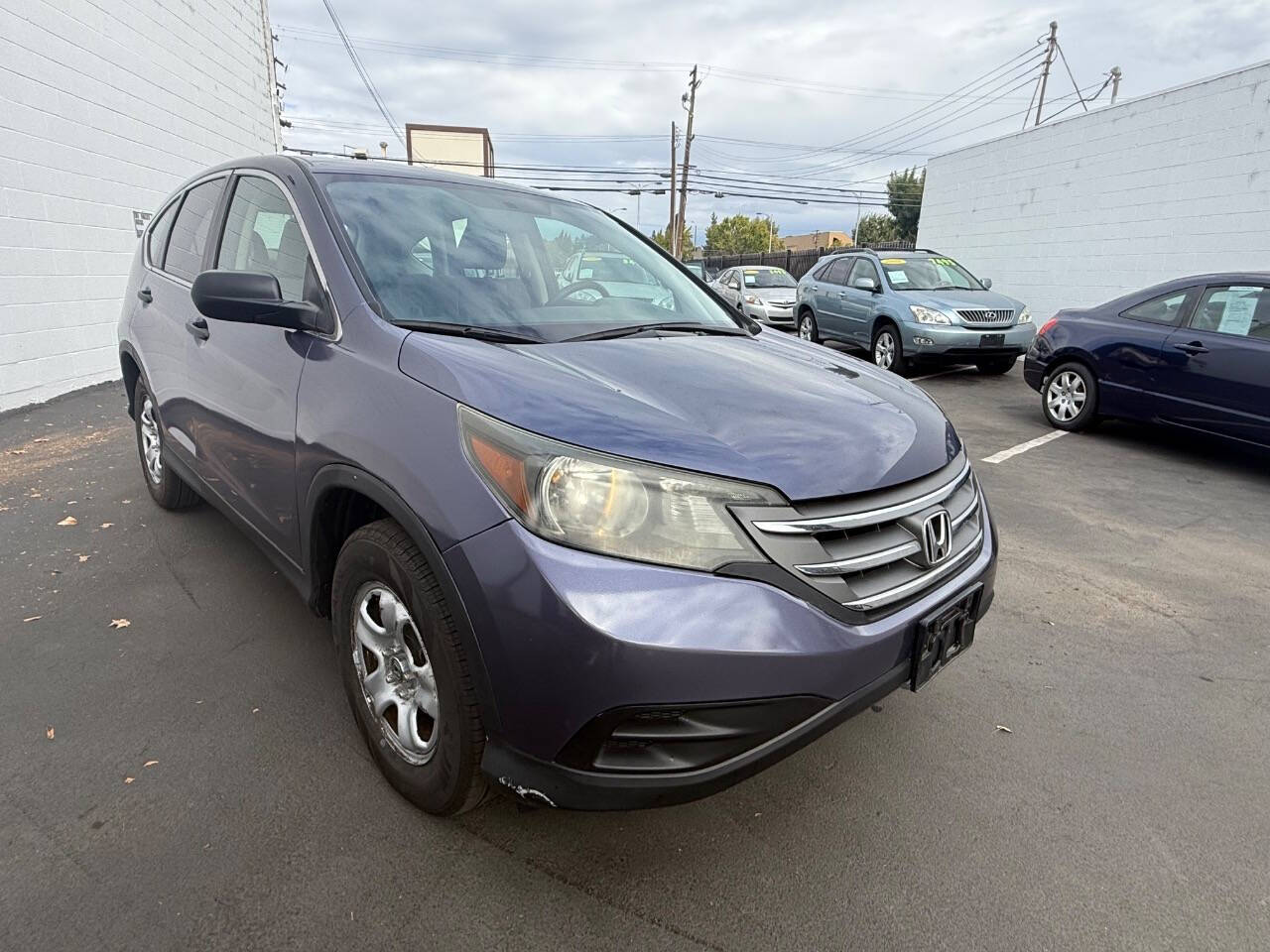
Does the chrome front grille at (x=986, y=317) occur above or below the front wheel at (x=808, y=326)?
above

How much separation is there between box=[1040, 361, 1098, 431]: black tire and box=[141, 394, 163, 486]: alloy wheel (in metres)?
7.21

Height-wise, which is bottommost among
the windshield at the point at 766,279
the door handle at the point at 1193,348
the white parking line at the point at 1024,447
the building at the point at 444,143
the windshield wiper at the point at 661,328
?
the white parking line at the point at 1024,447

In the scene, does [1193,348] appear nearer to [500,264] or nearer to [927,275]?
[927,275]

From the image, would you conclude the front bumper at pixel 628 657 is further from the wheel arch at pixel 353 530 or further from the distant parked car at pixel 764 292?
the distant parked car at pixel 764 292

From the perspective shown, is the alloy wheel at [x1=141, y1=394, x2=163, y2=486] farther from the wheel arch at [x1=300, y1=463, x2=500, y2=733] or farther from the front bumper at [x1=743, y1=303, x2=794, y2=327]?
the front bumper at [x1=743, y1=303, x2=794, y2=327]

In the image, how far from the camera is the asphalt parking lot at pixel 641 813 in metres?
1.73

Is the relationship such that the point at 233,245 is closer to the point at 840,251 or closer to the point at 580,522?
the point at 580,522

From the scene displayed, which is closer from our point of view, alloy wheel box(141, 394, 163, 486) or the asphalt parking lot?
the asphalt parking lot

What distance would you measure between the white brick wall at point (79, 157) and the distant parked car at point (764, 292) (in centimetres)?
896

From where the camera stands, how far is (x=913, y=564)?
184cm

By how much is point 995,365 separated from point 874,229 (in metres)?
61.9

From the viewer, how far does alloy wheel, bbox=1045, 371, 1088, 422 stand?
6.83 meters

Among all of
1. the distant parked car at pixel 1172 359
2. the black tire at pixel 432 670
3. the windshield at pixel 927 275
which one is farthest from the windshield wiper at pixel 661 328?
the windshield at pixel 927 275

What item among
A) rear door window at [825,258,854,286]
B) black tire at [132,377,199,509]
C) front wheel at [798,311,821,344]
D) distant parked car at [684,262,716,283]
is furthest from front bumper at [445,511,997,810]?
front wheel at [798,311,821,344]
